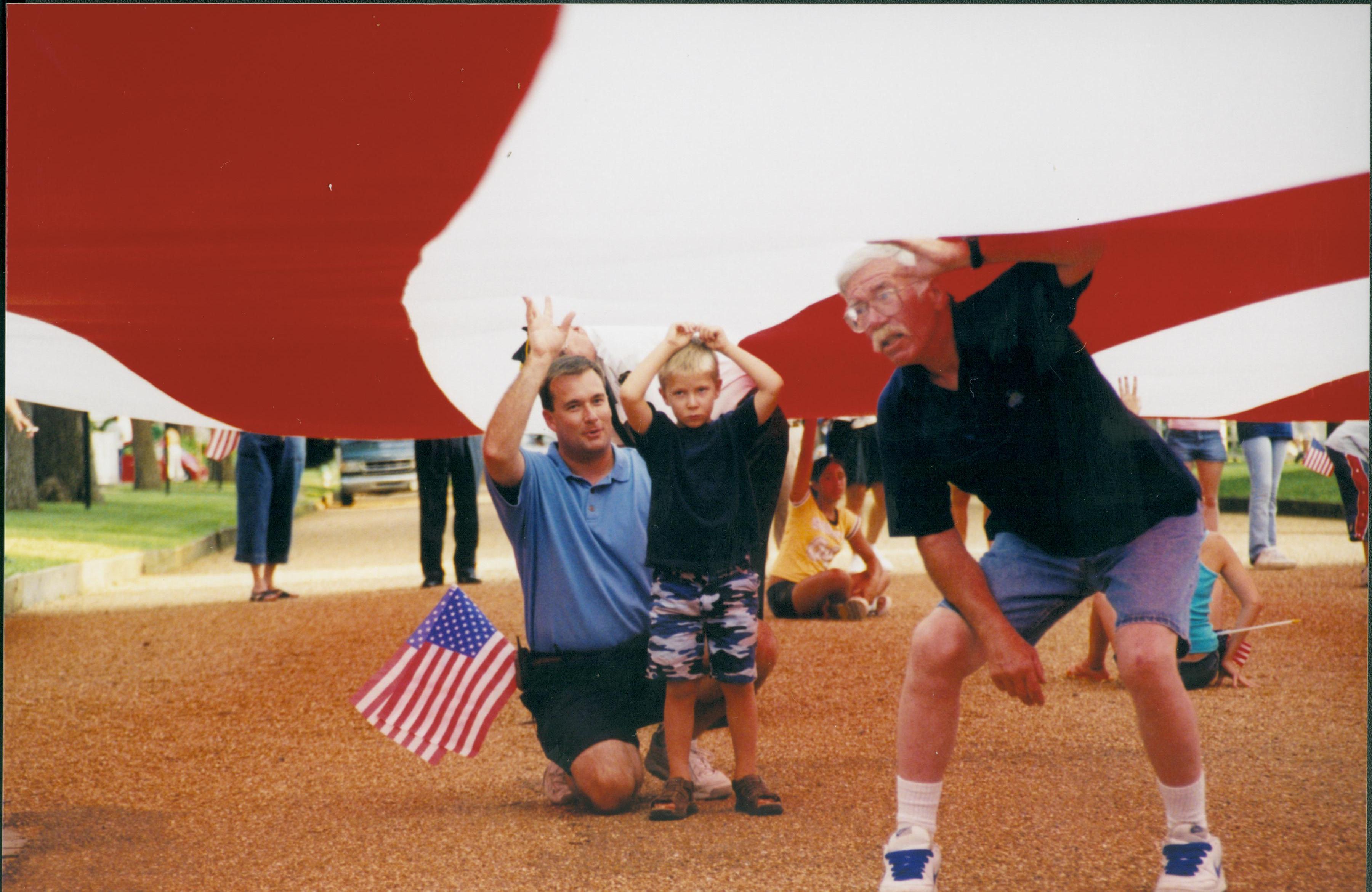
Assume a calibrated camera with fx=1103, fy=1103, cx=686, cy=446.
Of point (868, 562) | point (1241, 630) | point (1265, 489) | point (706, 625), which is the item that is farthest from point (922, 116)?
point (1265, 489)

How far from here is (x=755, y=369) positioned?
2035 millimetres

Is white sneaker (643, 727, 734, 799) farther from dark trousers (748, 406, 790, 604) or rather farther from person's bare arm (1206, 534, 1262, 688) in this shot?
person's bare arm (1206, 534, 1262, 688)

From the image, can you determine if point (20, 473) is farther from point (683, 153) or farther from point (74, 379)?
point (683, 153)

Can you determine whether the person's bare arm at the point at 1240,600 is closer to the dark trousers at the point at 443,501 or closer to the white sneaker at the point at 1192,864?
the white sneaker at the point at 1192,864

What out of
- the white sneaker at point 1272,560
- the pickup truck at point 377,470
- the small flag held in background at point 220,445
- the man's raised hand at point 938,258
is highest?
the man's raised hand at point 938,258

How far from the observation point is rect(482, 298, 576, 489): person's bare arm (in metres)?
1.97

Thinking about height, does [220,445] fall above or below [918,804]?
above

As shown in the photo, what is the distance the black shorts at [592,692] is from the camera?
88.7 inches

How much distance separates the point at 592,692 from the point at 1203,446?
101 inches

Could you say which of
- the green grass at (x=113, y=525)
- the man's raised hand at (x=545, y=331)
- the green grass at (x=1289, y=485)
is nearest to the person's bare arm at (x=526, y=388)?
the man's raised hand at (x=545, y=331)

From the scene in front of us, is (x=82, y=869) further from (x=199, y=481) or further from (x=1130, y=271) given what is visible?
(x=199, y=481)

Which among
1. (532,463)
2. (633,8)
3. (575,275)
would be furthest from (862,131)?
(532,463)

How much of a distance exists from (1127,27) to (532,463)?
1347 mm

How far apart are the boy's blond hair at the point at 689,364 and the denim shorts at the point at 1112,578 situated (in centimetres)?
63
